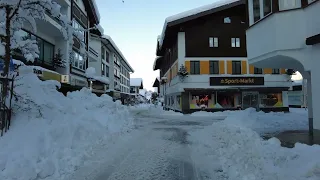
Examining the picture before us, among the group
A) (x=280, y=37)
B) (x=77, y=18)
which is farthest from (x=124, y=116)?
(x=77, y=18)

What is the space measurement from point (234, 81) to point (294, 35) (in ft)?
73.1

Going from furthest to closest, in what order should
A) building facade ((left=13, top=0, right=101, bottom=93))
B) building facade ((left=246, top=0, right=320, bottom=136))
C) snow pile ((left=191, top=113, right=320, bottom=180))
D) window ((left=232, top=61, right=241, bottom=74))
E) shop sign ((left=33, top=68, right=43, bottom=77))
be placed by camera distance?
window ((left=232, top=61, right=241, bottom=74))
building facade ((left=13, top=0, right=101, bottom=93))
shop sign ((left=33, top=68, right=43, bottom=77))
building facade ((left=246, top=0, right=320, bottom=136))
snow pile ((left=191, top=113, right=320, bottom=180))

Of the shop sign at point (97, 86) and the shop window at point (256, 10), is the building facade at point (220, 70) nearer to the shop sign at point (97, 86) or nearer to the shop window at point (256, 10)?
the shop sign at point (97, 86)

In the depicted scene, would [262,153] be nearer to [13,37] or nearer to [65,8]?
[13,37]

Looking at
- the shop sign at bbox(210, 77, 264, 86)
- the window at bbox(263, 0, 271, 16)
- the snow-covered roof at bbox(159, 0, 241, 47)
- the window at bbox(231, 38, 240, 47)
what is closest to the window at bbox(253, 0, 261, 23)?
the window at bbox(263, 0, 271, 16)

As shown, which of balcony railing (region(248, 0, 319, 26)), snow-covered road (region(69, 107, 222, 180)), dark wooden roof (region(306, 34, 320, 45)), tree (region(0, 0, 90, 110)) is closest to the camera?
snow-covered road (region(69, 107, 222, 180))

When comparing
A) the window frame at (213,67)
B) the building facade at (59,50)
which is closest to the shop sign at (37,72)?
the building facade at (59,50)

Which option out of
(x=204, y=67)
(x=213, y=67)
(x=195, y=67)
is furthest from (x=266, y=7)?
(x=213, y=67)

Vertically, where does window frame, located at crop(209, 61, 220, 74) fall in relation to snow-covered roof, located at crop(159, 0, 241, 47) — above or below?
below

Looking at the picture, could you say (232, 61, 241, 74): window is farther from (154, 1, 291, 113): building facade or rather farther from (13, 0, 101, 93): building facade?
(13, 0, 101, 93): building facade

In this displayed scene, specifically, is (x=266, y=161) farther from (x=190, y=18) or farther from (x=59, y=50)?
(x=190, y=18)

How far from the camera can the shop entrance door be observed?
3275cm

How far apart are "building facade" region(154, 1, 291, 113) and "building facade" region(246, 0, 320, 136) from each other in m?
19.4

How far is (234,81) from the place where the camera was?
32.3 meters
